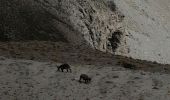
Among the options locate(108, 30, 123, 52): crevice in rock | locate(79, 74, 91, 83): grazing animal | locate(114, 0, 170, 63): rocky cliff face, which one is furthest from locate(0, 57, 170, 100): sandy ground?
locate(114, 0, 170, 63): rocky cliff face

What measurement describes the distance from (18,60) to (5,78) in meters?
3.14

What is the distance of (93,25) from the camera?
44812mm

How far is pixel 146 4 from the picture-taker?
61.3m

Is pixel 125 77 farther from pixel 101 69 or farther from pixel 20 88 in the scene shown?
pixel 20 88

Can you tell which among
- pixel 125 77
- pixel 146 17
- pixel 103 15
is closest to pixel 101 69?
pixel 125 77

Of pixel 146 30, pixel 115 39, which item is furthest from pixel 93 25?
pixel 146 30

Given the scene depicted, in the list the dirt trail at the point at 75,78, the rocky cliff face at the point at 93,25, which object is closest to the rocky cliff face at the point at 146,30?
the rocky cliff face at the point at 93,25

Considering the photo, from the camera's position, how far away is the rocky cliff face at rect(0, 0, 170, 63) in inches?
1571

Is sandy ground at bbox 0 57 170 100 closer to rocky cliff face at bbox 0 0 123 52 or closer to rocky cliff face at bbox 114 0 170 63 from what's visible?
rocky cliff face at bbox 0 0 123 52

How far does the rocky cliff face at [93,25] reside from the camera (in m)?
39.9

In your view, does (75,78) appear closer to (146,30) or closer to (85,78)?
(85,78)

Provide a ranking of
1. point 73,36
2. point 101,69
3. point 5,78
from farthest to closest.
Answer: point 73,36
point 101,69
point 5,78

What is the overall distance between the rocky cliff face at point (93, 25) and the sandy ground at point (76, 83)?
455 inches

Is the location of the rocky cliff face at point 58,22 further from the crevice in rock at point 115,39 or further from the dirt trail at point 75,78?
the dirt trail at point 75,78
